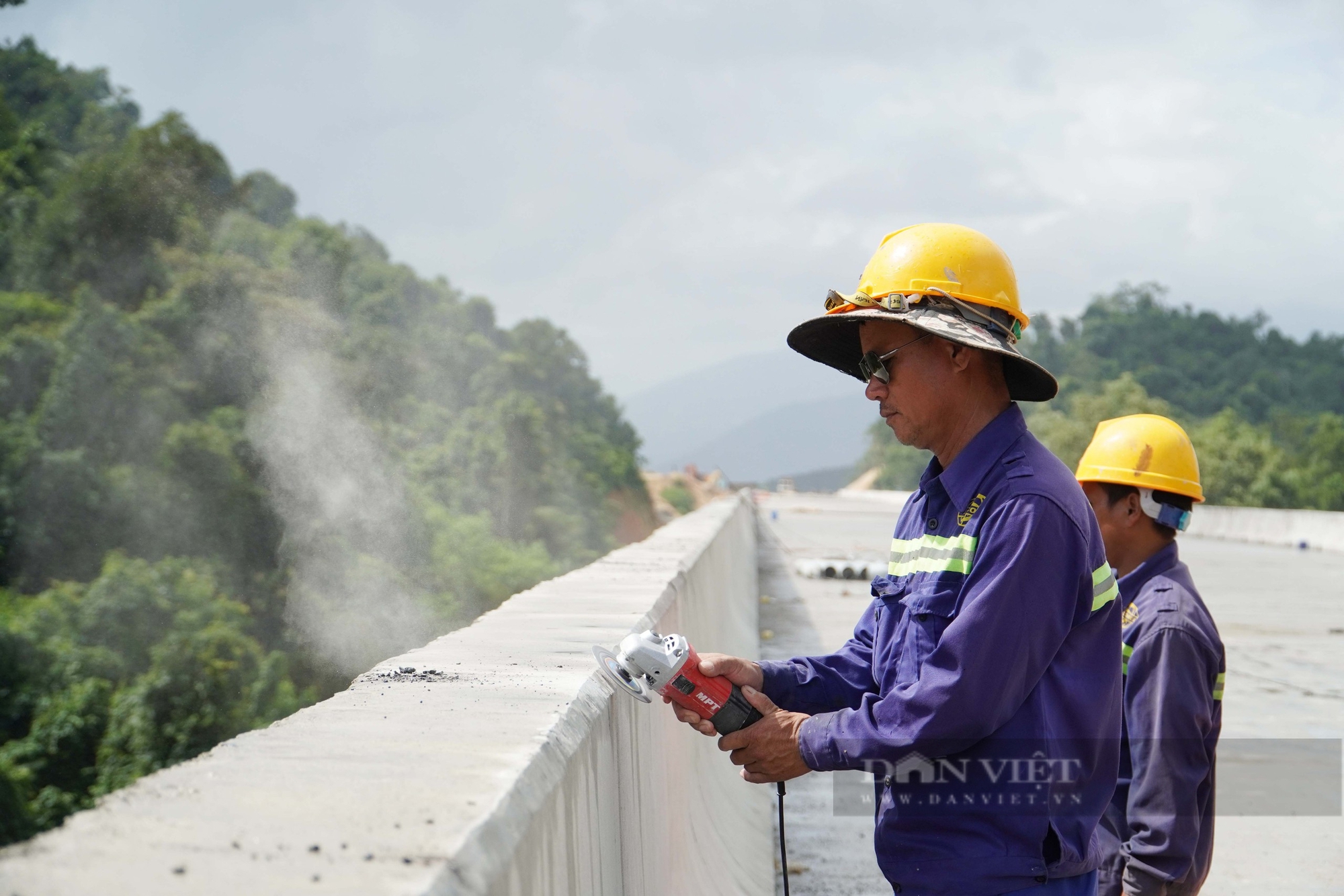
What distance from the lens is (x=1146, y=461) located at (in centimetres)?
405

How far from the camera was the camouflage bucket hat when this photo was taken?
2562 mm

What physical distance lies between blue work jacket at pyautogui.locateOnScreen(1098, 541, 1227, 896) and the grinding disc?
1.33m

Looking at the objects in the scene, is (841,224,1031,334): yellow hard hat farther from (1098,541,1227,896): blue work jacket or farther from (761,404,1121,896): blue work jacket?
(1098,541,1227,896): blue work jacket

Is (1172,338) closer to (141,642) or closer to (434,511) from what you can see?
(434,511)

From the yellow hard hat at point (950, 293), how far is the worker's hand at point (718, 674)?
86 cm

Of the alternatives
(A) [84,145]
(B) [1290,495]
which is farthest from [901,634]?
(A) [84,145]

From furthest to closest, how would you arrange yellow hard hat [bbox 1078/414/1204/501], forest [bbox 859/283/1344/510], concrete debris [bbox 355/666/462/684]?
1. forest [bbox 859/283/1344/510]
2. yellow hard hat [bbox 1078/414/1204/501]
3. concrete debris [bbox 355/666/462/684]

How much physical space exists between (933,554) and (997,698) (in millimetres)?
386

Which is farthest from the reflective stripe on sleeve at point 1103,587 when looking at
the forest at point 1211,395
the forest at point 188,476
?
the forest at point 1211,395

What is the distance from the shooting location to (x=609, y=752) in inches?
108

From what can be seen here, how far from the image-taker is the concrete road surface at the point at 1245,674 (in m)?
5.79

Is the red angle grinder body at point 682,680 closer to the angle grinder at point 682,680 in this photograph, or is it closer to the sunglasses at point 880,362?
the angle grinder at point 682,680

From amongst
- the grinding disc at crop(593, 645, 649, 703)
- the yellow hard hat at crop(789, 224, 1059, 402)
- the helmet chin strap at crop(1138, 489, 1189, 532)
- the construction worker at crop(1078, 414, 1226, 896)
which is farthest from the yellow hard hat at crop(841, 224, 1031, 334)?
the helmet chin strap at crop(1138, 489, 1189, 532)

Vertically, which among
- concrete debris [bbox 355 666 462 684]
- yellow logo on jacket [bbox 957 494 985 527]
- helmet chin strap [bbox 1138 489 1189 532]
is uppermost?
helmet chin strap [bbox 1138 489 1189 532]
